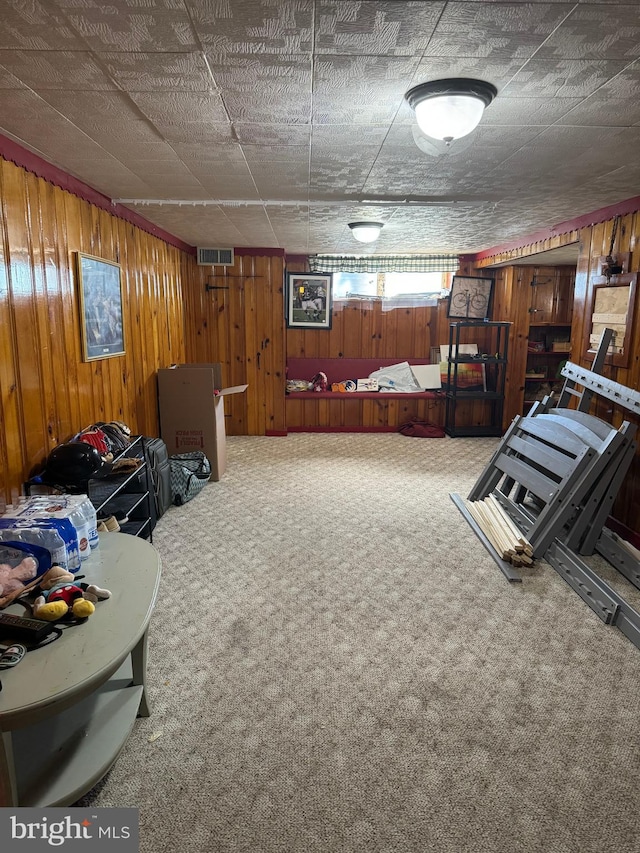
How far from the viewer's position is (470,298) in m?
6.90

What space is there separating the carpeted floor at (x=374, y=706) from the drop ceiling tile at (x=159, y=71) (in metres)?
2.19

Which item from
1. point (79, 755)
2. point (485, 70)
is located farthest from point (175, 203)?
point (79, 755)

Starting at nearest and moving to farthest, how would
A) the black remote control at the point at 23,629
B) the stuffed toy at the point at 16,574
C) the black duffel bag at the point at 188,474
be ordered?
the black remote control at the point at 23,629
the stuffed toy at the point at 16,574
the black duffel bag at the point at 188,474

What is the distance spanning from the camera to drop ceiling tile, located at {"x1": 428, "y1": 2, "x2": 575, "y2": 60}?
1381 millimetres

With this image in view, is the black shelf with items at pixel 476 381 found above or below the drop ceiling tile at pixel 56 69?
below

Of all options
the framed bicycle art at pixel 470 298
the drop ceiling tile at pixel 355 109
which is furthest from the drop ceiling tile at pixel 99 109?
the framed bicycle art at pixel 470 298

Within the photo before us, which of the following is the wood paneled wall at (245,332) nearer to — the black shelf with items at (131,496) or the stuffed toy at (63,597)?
the black shelf with items at (131,496)

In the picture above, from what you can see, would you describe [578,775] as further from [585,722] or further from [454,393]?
[454,393]

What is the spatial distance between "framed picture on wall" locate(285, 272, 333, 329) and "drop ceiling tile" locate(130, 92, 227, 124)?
4679 millimetres

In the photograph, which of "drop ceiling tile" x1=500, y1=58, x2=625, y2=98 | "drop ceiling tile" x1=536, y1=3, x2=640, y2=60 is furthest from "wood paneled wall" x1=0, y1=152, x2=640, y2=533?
"drop ceiling tile" x1=536, y1=3, x2=640, y2=60

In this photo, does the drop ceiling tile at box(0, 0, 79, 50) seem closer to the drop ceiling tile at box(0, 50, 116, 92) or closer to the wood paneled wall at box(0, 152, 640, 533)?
the drop ceiling tile at box(0, 50, 116, 92)

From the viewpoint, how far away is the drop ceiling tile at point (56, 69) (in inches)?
63.9

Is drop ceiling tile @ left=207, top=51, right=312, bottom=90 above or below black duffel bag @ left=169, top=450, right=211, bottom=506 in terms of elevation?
above

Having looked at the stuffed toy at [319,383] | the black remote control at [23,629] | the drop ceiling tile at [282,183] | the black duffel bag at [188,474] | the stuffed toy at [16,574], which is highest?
the drop ceiling tile at [282,183]
